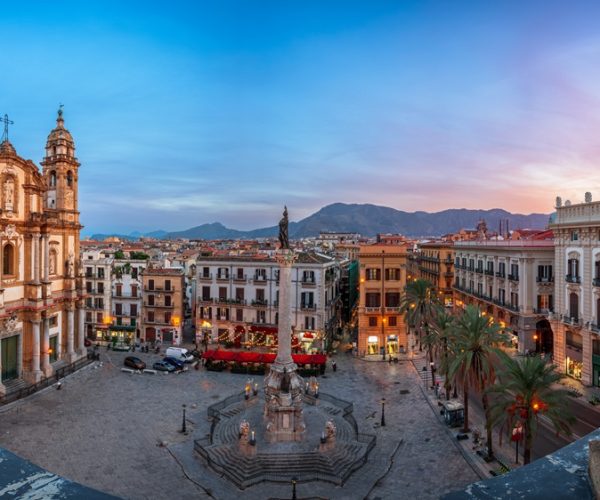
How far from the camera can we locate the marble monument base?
26.0m

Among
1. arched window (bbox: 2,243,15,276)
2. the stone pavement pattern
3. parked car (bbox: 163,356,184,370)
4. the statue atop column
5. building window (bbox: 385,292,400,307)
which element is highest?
the statue atop column

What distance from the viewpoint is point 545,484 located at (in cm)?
344

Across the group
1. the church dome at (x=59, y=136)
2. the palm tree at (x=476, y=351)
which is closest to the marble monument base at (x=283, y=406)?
the palm tree at (x=476, y=351)

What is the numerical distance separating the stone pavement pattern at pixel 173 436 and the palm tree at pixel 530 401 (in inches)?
166

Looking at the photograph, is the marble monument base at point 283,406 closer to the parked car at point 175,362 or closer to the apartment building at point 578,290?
the parked car at point 175,362

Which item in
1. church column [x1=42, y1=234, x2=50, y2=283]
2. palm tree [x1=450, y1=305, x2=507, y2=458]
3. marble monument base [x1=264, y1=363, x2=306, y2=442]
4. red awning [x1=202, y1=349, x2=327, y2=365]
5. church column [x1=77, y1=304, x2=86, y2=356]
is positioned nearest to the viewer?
marble monument base [x1=264, y1=363, x2=306, y2=442]

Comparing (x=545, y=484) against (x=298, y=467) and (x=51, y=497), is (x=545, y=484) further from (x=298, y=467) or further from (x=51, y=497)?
(x=298, y=467)

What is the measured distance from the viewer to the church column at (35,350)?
1544 inches

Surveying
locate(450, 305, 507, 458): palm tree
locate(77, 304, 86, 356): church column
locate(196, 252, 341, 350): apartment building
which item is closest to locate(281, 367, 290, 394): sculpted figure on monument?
locate(450, 305, 507, 458): palm tree

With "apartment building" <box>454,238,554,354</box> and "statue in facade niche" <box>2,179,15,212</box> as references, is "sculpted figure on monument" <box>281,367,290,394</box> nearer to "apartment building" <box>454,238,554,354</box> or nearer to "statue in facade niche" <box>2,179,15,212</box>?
"apartment building" <box>454,238,554,354</box>

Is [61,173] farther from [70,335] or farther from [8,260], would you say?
[70,335]

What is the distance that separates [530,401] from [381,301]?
30.7 metres

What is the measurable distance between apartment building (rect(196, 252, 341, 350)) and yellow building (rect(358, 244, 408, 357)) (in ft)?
15.2

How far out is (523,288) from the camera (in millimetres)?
47875
